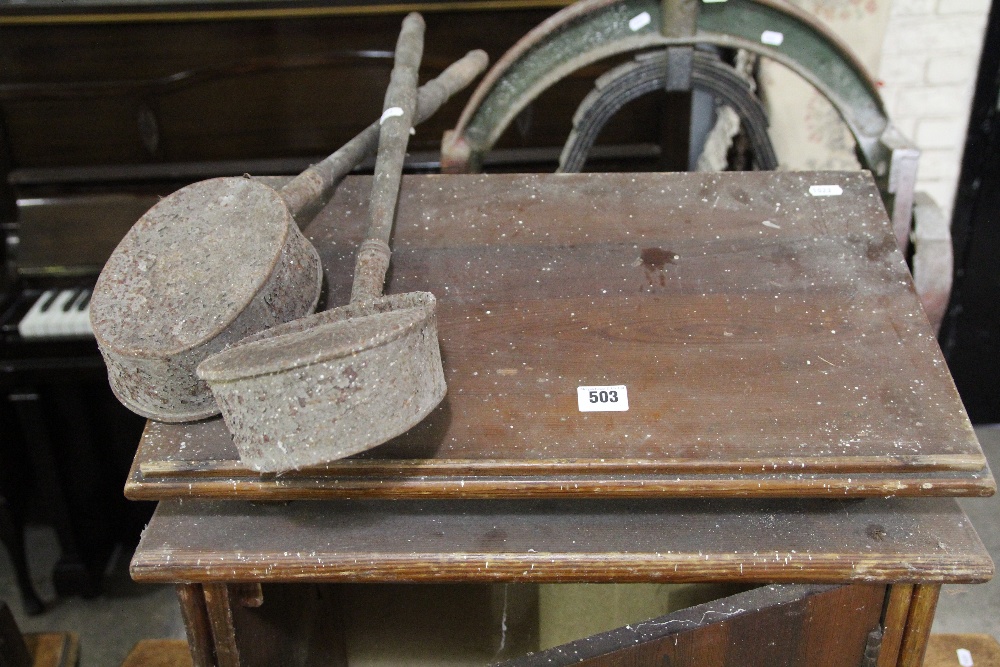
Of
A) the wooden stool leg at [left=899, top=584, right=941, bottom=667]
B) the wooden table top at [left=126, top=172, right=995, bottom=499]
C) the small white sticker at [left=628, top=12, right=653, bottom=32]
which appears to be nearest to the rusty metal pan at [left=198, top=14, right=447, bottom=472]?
the wooden table top at [left=126, top=172, right=995, bottom=499]

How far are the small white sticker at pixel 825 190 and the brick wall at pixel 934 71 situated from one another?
2.82 feet

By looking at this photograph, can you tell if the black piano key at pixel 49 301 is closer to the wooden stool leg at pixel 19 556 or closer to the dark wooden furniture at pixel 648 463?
the wooden stool leg at pixel 19 556

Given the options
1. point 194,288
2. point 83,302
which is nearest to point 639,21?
point 194,288

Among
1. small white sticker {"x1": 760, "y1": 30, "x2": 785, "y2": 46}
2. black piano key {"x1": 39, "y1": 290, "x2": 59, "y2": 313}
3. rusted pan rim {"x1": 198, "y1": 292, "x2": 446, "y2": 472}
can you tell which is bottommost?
black piano key {"x1": 39, "y1": 290, "x2": 59, "y2": 313}

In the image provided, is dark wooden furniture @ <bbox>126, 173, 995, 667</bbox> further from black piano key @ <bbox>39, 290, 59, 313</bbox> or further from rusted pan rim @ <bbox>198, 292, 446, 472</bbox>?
black piano key @ <bbox>39, 290, 59, 313</bbox>

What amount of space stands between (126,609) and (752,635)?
5.46ft

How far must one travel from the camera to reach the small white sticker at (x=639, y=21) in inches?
53.6

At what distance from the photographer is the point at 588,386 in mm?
987

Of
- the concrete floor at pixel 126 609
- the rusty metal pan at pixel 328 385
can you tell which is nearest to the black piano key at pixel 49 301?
the concrete floor at pixel 126 609

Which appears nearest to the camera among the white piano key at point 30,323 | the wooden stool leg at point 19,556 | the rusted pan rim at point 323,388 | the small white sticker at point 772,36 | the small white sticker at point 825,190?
the rusted pan rim at point 323,388

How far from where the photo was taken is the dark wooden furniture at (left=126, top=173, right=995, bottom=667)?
36.5 inches

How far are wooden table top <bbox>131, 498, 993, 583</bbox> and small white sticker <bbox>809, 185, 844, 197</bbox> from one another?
1.35ft

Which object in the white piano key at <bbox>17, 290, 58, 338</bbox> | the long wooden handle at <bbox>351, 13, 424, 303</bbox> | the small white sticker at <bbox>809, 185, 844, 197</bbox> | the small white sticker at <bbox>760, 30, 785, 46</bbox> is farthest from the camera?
the white piano key at <bbox>17, 290, 58, 338</bbox>

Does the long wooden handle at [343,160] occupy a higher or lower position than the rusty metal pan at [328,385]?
higher
